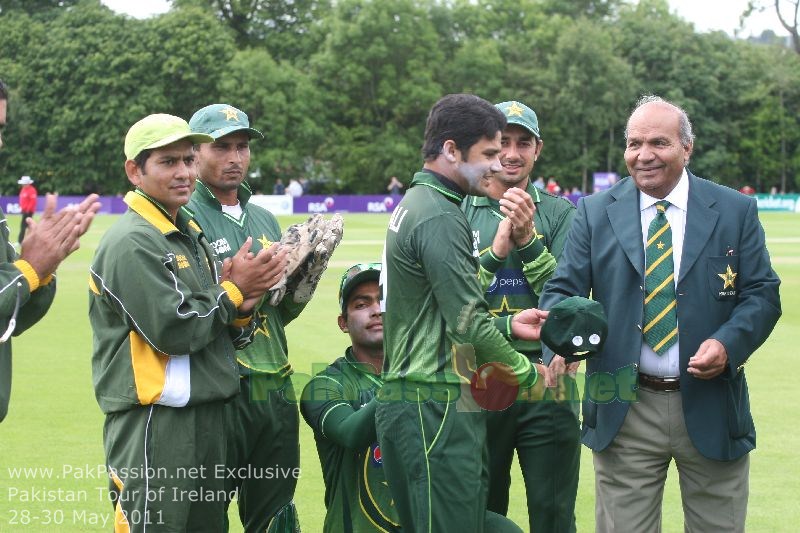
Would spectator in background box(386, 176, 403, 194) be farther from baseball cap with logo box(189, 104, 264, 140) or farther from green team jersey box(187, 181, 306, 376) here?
green team jersey box(187, 181, 306, 376)

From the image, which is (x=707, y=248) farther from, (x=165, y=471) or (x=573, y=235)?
(x=165, y=471)

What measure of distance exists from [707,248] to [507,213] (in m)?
1.04

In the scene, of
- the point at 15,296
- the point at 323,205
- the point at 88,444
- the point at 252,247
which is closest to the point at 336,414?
the point at 252,247

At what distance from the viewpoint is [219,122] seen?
20.8 feet

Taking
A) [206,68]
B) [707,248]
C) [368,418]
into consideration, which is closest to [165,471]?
[368,418]

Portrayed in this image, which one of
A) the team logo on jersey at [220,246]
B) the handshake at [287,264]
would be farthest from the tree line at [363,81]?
the handshake at [287,264]

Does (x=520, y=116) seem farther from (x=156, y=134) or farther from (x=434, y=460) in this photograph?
(x=434, y=460)

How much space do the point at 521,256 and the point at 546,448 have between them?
3.35 ft

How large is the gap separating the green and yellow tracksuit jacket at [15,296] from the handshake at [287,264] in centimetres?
84

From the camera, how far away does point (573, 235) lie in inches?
221

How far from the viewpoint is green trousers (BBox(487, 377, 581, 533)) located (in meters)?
5.95

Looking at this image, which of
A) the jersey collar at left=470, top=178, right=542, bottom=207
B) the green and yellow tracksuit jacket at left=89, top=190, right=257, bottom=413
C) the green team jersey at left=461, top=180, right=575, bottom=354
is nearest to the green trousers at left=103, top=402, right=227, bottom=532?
the green and yellow tracksuit jacket at left=89, top=190, right=257, bottom=413

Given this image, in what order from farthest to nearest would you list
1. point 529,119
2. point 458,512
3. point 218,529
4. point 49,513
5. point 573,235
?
point 49,513
point 529,119
point 573,235
point 218,529
point 458,512

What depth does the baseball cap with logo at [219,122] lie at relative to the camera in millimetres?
6285
